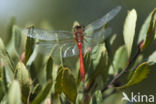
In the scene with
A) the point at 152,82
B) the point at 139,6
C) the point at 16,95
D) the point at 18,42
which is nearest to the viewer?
the point at 16,95

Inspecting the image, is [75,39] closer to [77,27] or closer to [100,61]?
[77,27]

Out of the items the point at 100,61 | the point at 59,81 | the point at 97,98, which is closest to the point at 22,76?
the point at 59,81

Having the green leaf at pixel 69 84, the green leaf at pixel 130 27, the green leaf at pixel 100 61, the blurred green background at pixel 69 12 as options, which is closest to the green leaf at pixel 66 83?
the green leaf at pixel 69 84

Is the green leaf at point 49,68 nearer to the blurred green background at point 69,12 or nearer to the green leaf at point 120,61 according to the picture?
the green leaf at point 120,61

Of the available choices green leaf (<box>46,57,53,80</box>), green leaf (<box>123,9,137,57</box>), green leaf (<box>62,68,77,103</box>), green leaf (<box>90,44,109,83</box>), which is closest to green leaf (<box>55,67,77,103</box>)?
green leaf (<box>62,68,77,103</box>)

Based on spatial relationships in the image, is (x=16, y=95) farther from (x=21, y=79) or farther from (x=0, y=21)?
(x=0, y=21)

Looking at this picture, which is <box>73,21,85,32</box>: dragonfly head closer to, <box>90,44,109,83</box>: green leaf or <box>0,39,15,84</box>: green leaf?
<box>90,44,109,83</box>: green leaf

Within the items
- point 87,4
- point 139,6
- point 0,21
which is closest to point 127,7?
point 139,6

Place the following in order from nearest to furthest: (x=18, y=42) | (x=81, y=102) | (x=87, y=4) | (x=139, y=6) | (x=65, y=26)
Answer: (x=81, y=102) < (x=18, y=42) < (x=65, y=26) < (x=139, y=6) < (x=87, y=4)
